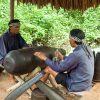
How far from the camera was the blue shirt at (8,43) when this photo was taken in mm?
5789

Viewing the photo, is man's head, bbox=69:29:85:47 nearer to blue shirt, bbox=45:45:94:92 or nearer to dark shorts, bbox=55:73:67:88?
blue shirt, bbox=45:45:94:92

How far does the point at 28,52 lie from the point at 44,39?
21.8ft

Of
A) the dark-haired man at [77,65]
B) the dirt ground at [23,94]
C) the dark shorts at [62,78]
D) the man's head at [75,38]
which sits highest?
the man's head at [75,38]

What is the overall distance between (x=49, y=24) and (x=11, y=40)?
6.32 meters

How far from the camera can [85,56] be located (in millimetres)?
4164

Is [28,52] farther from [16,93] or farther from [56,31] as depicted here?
[56,31]

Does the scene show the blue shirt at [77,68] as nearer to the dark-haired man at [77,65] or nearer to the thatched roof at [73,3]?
the dark-haired man at [77,65]

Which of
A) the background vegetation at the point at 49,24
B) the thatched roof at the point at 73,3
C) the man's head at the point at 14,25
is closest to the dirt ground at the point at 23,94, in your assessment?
the man's head at the point at 14,25

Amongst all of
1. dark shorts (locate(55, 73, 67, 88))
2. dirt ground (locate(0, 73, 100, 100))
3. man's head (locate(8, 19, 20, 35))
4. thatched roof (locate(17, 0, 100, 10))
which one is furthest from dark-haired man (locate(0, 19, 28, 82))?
dark shorts (locate(55, 73, 67, 88))

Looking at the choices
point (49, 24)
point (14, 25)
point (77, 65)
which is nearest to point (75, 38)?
point (77, 65)

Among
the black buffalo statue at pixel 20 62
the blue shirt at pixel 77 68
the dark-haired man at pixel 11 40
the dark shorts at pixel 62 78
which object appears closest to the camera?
the blue shirt at pixel 77 68

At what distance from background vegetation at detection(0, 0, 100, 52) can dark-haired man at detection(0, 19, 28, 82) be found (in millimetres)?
5076

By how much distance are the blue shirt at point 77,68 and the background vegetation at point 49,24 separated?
278 inches

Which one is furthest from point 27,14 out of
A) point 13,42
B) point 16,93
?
point 16,93
